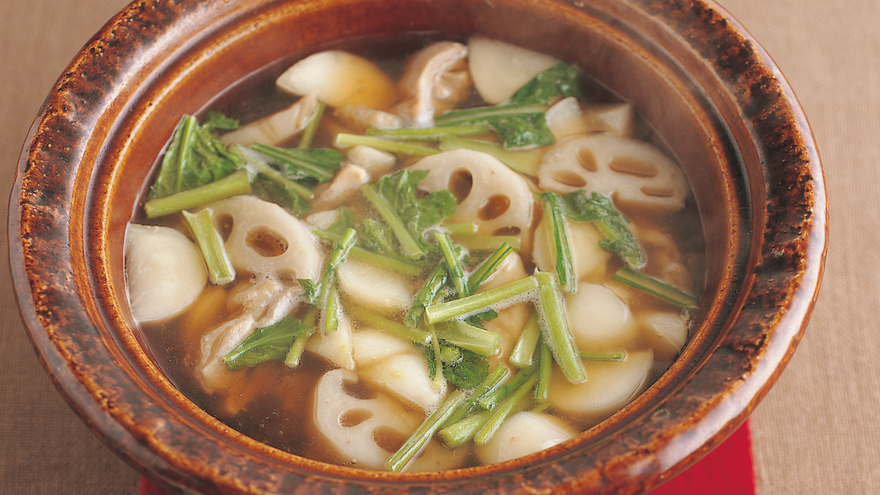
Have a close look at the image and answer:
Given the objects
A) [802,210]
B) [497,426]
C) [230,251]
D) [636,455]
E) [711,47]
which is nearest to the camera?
[636,455]

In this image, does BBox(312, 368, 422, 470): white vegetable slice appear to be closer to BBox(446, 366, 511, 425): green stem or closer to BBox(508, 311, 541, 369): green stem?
BBox(446, 366, 511, 425): green stem

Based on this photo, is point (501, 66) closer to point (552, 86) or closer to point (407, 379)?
point (552, 86)

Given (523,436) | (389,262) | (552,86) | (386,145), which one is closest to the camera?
(523,436)

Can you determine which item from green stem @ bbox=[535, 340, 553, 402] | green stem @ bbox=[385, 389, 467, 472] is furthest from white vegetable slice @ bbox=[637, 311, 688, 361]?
green stem @ bbox=[385, 389, 467, 472]

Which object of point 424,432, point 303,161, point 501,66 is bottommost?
point 424,432

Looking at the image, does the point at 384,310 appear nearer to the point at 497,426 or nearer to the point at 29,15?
the point at 497,426

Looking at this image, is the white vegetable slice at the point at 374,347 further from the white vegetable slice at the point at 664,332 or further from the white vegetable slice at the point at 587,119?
the white vegetable slice at the point at 587,119

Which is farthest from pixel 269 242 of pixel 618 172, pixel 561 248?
pixel 618 172

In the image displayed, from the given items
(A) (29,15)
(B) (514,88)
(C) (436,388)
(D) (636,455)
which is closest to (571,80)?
(B) (514,88)

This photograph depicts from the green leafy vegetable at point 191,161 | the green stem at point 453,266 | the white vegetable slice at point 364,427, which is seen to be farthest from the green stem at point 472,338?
the green leafy vegetable at point 191,161
